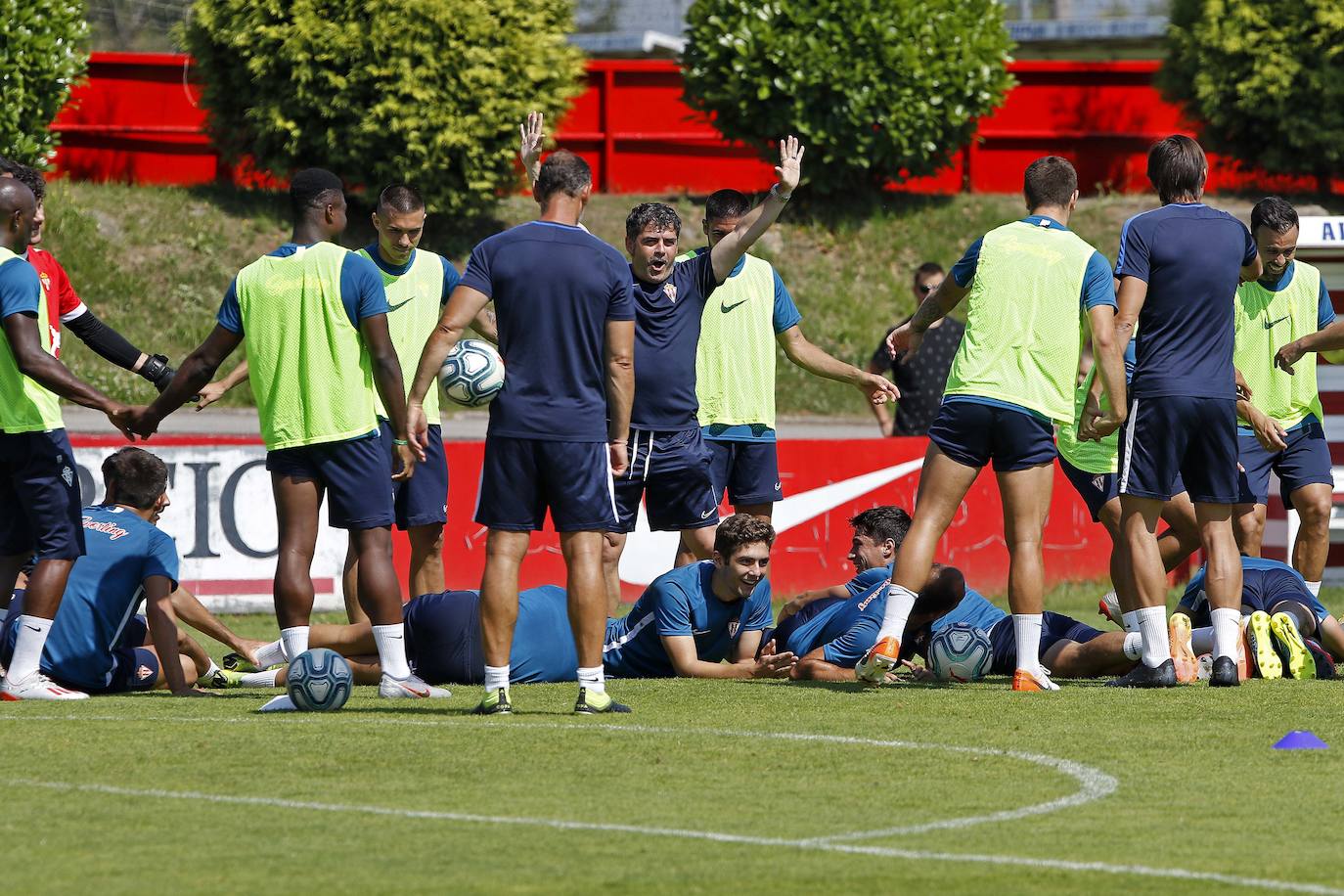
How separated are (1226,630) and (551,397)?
3.42 meters

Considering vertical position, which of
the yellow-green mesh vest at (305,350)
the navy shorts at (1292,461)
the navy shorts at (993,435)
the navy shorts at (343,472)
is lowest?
the navy shorts at (1292,461)

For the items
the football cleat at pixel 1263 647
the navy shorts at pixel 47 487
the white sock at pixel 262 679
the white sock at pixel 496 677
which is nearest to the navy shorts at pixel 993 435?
the football cleat at pixel 1263 647

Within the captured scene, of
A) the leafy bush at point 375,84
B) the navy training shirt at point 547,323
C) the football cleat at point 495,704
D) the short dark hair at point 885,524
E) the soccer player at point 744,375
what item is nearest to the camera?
the navy training shirt at point 547,323

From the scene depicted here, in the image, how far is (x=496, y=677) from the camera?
795cm

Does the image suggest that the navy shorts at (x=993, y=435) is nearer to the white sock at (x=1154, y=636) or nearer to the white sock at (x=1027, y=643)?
the white sock at (x=1027, y=643)

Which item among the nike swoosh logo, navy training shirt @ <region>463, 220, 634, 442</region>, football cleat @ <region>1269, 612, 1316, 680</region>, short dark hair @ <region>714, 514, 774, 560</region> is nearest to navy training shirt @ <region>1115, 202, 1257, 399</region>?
football cleat @ <region>1269, 612, 1316, 680</region>

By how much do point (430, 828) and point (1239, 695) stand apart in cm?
442

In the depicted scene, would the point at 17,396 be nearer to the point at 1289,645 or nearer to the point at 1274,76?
the point at 1289,645

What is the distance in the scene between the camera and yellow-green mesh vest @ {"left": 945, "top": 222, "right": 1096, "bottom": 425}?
28.6 feet

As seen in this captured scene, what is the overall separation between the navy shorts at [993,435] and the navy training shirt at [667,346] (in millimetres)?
1649

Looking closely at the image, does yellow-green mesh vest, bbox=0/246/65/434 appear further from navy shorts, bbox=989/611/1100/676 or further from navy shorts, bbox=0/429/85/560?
navy shorts, bbox=989/611/1100/676

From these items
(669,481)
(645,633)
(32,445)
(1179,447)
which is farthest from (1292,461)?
(32,445)

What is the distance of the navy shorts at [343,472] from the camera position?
843cm

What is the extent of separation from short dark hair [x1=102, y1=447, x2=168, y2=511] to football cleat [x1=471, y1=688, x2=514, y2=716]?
2.35 meters
